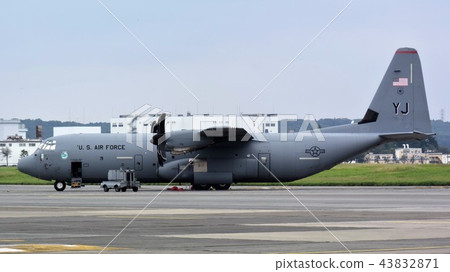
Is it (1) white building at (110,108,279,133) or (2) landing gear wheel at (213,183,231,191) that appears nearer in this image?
(2) landing gear wheel at (213,183,231,191)

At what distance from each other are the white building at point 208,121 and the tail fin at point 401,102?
9.30 metres

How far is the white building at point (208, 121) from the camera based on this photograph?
69.5 meters

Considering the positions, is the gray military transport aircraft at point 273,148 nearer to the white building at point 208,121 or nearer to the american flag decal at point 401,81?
the american flag decal at point 401,81

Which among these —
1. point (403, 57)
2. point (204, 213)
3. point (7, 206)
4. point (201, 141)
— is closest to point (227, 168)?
point (201, 141)

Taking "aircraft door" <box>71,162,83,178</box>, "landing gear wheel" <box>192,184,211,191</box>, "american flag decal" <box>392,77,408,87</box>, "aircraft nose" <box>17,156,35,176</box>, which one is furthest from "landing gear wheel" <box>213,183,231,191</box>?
"american flag decal" <box>392,77,408,87</box>

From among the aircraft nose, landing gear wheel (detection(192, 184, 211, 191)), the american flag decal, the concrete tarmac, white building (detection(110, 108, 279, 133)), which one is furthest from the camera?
white building (detection(110, 108, 279, 133))

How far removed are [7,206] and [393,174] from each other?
5117 centimetres

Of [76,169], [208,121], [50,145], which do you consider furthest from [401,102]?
[50,145]

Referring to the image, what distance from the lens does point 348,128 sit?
63.8 metres

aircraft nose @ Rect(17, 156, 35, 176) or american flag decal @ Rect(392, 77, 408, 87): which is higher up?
american flag decal @ Rect(392, 77, 408, 87)

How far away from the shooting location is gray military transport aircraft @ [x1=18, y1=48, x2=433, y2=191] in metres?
62.9

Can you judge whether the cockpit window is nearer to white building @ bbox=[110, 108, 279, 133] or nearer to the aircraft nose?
the aircraft nose

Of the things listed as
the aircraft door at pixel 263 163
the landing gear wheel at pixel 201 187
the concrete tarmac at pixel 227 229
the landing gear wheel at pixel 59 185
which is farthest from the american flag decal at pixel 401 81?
the concrete tarmac at pixel 227 229

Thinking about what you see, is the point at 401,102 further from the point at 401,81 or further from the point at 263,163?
the point at 263,163
